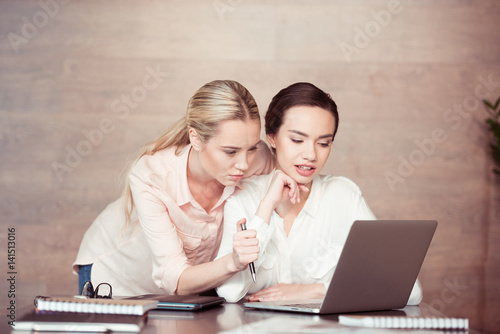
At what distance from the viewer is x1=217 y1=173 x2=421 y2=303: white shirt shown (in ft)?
6.23

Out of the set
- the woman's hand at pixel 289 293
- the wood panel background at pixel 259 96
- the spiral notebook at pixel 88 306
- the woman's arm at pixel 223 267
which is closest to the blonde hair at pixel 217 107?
the woman's arm at pixel 223 267

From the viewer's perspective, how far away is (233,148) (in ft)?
6.51

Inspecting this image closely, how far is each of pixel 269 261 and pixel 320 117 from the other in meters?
0.50

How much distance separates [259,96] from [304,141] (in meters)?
1.97

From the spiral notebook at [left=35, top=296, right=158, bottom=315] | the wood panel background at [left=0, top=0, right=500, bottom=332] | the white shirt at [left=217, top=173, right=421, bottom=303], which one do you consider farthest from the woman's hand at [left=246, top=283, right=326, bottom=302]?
the wood panel background at [left=0, top=0, right=500, bottom=332]

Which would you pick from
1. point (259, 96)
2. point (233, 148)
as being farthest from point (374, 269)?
point (259, 96)

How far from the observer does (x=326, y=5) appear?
4.00 m

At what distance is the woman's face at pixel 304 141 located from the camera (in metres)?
1.99

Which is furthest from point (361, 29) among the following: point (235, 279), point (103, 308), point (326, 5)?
point (103, 308)

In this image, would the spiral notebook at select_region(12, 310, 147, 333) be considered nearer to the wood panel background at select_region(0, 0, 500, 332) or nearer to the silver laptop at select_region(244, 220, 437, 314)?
the silver laptop at select_region(244, 220, 437, 314)

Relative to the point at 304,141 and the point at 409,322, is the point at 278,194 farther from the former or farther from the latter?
the point at 409,322

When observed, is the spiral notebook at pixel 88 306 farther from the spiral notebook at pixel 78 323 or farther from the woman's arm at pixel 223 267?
the woman's arm at pixel 223 267

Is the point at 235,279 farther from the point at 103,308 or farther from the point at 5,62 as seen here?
the point at 5,62

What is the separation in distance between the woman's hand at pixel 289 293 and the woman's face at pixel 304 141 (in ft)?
1.25
